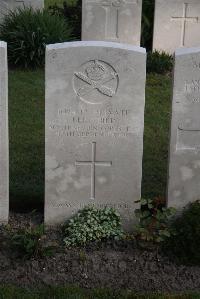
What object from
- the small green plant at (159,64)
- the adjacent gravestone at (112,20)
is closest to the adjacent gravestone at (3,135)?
the small green plant at (159,64)

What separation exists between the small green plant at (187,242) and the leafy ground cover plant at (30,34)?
6.73 metres

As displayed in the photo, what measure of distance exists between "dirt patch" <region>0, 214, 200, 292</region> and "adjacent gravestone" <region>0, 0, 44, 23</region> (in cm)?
827

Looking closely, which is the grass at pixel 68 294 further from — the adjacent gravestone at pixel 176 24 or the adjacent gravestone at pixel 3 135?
the adjacent gravestone at pixel 176 24

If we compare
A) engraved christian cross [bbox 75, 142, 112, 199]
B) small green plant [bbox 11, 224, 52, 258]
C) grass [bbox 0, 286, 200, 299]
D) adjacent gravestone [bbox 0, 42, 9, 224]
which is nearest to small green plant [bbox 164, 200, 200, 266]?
grass [bbox 0, 286, 200, 299]

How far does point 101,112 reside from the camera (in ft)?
20.2

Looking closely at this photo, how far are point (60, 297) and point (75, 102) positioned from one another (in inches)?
69.7

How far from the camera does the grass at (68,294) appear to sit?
5422 millimetres

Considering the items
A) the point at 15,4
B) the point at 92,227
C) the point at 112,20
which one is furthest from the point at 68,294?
the point at 15,4

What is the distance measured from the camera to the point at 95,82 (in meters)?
6.05

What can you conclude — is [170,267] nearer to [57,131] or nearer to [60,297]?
[60,297]

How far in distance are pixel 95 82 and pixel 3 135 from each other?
992 mm

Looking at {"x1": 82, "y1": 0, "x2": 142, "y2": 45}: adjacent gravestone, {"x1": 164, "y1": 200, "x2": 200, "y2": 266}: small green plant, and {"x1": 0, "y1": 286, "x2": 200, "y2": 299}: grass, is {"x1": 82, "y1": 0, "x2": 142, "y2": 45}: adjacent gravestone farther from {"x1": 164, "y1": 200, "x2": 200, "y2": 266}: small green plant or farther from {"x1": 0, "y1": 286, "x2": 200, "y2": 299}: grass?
{"x1": 0, "y1": 286, "x2": 200, "y2": 299}: grass

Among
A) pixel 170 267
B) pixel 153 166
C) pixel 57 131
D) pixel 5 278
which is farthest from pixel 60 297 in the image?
pixel 153 166

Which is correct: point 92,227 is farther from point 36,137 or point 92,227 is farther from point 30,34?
point 30,34
